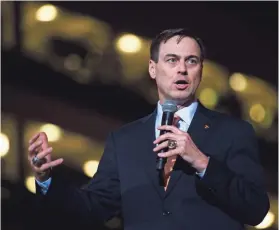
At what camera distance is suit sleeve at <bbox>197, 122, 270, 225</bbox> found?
6.39ft

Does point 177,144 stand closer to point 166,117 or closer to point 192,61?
point 166,117

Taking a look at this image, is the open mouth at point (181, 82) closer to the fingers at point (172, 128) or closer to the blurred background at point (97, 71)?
the fingers at point (172, 128)

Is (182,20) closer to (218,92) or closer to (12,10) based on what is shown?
(218,92)

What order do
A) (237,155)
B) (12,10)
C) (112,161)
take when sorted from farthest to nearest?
(12,10) → (112,161) → (237,155)

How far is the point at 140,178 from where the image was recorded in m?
2.17

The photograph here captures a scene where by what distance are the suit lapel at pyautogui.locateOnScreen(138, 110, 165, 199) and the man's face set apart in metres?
0.11

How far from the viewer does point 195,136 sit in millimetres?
2150

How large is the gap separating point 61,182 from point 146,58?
1.95m

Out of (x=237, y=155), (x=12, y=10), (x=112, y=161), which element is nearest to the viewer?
(x=237, y=155)

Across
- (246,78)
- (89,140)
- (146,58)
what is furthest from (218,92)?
(89,140)

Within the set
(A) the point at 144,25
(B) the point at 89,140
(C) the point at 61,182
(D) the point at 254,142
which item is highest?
(A) the point at 144,25

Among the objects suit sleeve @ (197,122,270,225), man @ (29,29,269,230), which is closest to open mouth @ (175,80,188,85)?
man @ (29,29,269,230)

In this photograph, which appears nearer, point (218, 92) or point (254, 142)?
point (254, 142)

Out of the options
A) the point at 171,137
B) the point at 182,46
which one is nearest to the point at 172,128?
the point at 171,137
